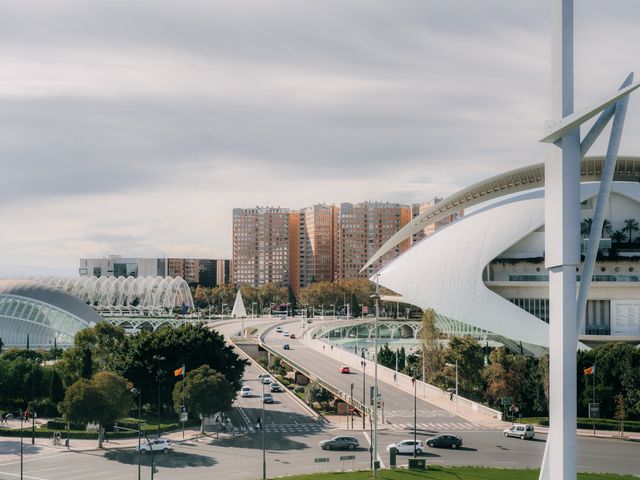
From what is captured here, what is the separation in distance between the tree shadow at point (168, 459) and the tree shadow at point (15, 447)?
427cm

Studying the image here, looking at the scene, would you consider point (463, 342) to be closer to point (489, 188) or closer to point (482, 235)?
point (482, 235)

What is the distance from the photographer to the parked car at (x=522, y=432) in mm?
45156

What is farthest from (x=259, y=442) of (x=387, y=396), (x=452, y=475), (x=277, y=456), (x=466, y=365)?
(x=466, y=365)

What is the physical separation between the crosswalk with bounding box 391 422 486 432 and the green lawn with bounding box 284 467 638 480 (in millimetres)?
12675

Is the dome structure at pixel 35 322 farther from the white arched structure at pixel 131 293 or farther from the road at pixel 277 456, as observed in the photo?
the white arched structure at pixel 131 293

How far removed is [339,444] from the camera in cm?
4122

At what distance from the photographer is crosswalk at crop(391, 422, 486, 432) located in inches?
1882

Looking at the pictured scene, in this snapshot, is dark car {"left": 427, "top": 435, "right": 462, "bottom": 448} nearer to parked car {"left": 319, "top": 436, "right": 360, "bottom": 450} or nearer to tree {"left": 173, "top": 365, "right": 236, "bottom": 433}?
parked car {"left": 319, "top": 436, "right": 360, "bottom": 450}

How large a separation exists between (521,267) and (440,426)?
87.6 ft

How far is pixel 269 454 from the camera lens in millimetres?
40094

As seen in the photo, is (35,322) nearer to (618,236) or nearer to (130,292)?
(618,236)

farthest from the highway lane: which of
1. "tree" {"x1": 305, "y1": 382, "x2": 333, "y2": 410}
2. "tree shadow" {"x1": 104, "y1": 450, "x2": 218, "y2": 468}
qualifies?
"tree shadow" {"x1": 104, "y1": 450, "x2": 218, "y2": 468}

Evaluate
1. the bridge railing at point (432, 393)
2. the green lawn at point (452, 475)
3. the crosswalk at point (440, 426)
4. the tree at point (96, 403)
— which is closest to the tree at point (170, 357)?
the tree at point (96, 403)

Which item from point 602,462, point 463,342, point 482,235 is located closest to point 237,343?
point 482,235
